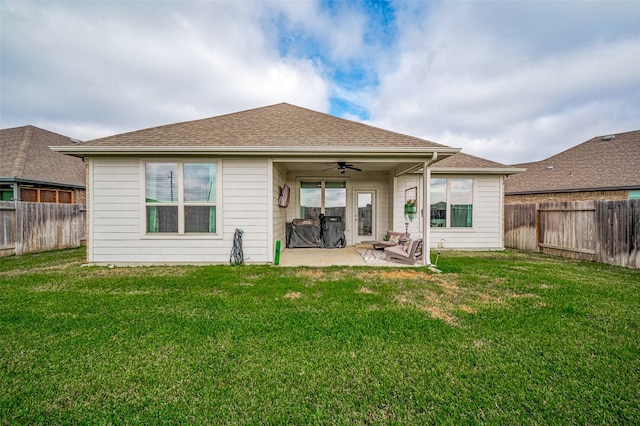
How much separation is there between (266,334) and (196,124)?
6358mm

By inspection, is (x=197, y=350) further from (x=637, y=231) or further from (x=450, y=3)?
(x=450, y=3)

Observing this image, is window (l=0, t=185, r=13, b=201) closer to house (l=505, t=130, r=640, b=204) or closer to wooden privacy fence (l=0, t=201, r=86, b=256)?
wooden privacy fence (l=0, t=201, r=86, b=256)

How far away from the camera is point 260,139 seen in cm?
614

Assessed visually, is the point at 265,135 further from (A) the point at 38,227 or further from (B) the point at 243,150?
(A) the point at 38,227

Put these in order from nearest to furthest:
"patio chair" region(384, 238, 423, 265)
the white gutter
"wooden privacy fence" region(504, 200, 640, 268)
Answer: the white gutter → "wooden privacy fence" region(504, 200, 640, 268) → "patio chair" region(384, 238, 423, 265)

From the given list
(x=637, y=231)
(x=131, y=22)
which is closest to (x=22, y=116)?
(x=131, y=22)

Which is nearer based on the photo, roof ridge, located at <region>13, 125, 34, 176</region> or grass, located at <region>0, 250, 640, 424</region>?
grass, located at <region>0, 250, 640, 424</region>

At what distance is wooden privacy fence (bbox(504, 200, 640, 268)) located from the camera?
574 centimetres

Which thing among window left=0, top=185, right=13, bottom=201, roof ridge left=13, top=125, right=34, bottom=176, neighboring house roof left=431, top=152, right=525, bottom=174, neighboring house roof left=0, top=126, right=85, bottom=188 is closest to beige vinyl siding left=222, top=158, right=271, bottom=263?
neighboring house roof left=431, top=152, right=525, bottom=174

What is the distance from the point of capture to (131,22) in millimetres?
8492

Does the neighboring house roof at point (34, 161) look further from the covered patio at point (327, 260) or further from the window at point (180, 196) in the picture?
the covered patio at point (327, 260)

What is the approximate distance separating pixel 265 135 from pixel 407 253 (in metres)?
4.62

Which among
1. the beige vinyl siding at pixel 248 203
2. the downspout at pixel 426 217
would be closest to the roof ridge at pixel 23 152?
the beige vinyl siding at pixel 248 203

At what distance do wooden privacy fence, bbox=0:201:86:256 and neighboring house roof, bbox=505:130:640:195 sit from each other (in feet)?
63.9
